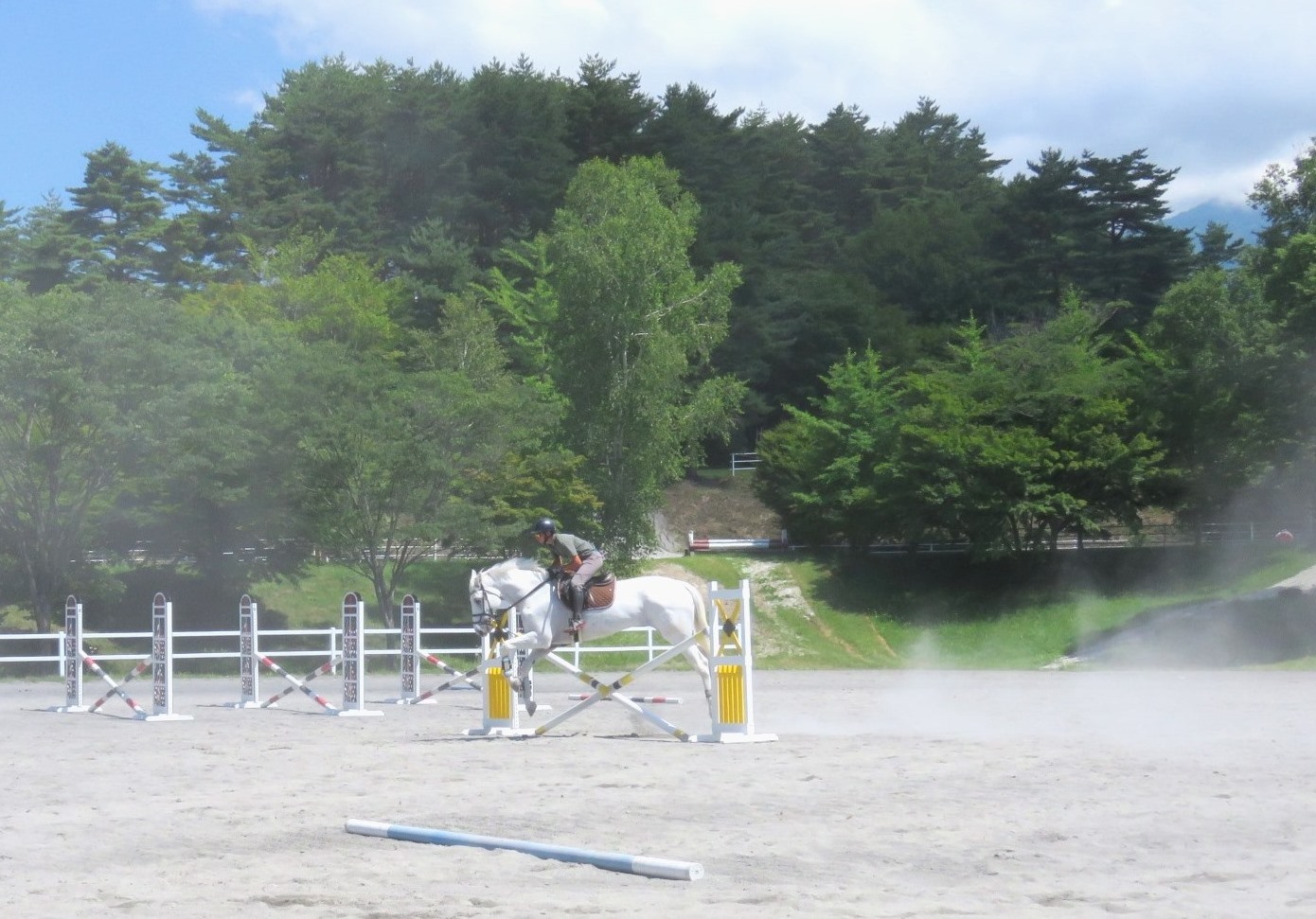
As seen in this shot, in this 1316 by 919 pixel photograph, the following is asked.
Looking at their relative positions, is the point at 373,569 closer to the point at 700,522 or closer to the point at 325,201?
the point at 700,522

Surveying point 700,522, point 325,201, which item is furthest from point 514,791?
point 325,201

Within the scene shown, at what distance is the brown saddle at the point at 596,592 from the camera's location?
58.0 ft

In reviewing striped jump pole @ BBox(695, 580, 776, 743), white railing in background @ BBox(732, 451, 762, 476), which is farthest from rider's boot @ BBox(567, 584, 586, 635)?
white railing in background @ BBox(732, 451, 762, 476)

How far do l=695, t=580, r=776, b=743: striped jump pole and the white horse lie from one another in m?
1.63

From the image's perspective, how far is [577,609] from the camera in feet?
58.0

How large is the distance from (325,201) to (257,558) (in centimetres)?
3157

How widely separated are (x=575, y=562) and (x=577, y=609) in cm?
55

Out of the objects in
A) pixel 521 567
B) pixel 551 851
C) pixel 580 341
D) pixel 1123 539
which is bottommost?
pixel 551 851

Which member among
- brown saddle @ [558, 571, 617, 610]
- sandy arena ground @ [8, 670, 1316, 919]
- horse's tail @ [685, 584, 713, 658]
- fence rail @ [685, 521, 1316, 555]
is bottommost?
sandy arena ground @ [8, 670, 1316, 919]

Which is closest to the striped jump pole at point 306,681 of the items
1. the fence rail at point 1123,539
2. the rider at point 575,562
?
the rider at point 575,562

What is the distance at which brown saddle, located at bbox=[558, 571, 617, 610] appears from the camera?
17.7 metres

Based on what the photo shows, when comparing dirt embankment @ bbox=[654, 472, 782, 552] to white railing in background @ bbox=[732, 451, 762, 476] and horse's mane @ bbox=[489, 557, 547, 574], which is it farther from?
horse's mane @ bbox=[489, 557, 547, 574]

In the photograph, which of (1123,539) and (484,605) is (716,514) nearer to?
(1123,539)

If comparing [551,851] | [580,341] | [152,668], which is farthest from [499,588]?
[580,341]
